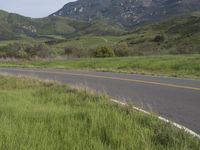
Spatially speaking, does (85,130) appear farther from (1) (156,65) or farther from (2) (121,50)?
(2) (121,50)

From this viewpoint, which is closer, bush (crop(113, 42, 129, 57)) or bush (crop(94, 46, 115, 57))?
bush (crop(94, 46, 115, 57))

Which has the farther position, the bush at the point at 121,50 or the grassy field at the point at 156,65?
the bush at the point at 121,50

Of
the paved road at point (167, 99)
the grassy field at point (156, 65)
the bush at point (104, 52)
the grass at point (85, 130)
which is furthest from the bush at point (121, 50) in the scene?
the grass at point (85, 130)

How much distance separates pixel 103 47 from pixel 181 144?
49951mm

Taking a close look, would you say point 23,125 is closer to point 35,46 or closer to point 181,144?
point 181,144

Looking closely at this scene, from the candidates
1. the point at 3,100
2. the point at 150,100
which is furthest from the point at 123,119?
the point at 150,100

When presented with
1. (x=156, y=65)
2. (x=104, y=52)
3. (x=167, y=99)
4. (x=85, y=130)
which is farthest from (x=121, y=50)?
(x=85, y=130)

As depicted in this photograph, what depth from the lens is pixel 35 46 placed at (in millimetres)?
60875

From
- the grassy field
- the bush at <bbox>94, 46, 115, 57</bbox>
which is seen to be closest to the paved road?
the grassy field

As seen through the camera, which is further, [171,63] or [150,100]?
[171,63]

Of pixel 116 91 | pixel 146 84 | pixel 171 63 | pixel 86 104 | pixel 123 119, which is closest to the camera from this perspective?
pixel 123 119

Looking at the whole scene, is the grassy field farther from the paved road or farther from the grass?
the grass

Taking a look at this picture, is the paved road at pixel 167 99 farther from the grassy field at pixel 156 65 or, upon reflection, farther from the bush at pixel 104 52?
the bush at pixel 104 52

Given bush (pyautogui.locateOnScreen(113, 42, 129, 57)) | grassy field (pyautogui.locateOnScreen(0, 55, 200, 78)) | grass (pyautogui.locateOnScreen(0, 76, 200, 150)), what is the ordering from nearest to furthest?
1. grass (pyautogui.locateOnScreen(0, 76, 200, 150))
2. grassy field (pyautogui.locateOnScreen(0, 55, 200, 78))
3. bush (pyautogui.locateOnScreen(113, 42, 129, 57))
